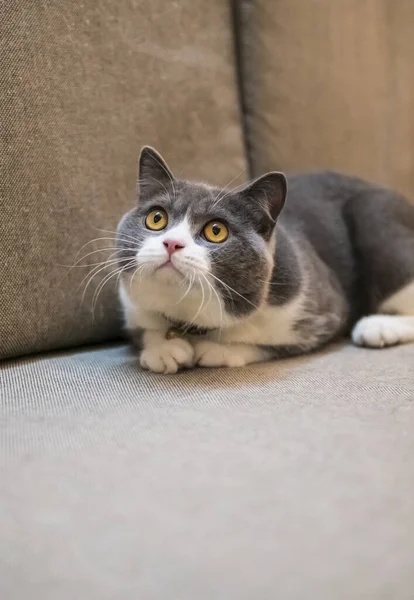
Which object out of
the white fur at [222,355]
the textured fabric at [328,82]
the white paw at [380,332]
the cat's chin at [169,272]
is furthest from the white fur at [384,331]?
the textured fabric at [328,82]

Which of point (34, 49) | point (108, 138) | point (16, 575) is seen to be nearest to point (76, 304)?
point (108, 138)

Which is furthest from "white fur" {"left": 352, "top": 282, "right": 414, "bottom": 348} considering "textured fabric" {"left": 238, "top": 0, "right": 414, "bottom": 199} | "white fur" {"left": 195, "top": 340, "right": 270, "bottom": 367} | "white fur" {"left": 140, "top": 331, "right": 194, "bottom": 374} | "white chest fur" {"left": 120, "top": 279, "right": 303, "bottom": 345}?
"textured fabric" {"left": 238, "top": 0, "right": 414, "bottom": 199}

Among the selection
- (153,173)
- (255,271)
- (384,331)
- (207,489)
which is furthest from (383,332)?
(207,489)

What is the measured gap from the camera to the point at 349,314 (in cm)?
156

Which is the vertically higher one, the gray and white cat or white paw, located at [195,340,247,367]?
the gray and white cat

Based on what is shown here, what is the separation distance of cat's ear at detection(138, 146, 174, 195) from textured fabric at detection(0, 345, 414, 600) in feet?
1.38

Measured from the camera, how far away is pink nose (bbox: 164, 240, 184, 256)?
1.08m

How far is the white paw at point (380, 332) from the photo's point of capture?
138cm

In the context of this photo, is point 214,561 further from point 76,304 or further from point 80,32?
point 80,32

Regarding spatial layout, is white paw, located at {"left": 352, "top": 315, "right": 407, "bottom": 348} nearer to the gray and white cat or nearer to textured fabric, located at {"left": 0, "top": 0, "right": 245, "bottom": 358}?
the gray and white cat

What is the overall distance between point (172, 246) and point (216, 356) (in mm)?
273

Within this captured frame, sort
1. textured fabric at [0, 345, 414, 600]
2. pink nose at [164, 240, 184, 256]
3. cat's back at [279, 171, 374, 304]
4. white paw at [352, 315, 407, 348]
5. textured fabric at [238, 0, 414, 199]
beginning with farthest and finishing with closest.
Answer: textured fabric at [238, 0, 414, 199], cat's back at [279, 171, 374, 304], white paw at [352, 315, 407, 348], pink nose at [164, 240, 184, 256], textured fabric at [0, 345, 414, 600]

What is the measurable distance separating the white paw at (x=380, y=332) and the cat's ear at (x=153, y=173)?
1.83 ft

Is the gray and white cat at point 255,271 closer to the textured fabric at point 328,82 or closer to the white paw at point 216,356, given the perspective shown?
the white paw at point 216,356
